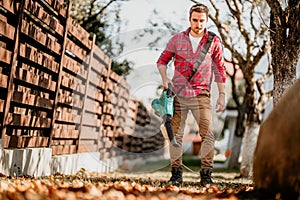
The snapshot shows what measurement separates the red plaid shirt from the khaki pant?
0.29 ft

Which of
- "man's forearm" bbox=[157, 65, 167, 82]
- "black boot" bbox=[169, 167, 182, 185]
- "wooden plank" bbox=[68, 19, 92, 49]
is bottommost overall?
"black boot" bbox=[169, 167, 182, 185]

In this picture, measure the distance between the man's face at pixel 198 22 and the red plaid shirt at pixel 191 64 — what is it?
8 centimetres

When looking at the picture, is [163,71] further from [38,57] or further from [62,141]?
[62,141]

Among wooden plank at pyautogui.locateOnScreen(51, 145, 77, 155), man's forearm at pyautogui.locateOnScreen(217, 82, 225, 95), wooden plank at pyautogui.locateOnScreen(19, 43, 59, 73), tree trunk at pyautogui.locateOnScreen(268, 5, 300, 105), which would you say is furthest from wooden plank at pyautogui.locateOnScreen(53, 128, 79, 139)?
tree trunk at pyautogui.locateOnScreen(268, 5, 300, 105)

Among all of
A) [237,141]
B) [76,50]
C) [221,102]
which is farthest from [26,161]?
[237,141]

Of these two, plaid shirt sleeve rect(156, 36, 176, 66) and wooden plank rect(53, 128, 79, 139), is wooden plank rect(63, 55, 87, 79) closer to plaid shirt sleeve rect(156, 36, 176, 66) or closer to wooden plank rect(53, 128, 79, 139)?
wooden plank rect(53, 128, 79, 139)

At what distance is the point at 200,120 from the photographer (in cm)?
539

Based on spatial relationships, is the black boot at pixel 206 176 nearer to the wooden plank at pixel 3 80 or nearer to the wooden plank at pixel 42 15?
the wooden plank at pixel 3 80

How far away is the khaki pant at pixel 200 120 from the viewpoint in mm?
Answer: 5367

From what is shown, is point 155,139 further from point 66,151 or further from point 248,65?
point 66,151

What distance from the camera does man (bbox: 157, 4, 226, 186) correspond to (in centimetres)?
536

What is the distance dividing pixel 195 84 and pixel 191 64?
222 mm

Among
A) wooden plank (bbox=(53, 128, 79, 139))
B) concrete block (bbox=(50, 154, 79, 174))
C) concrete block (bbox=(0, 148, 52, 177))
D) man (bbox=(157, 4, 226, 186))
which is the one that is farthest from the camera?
wooden plank (bbox=(53, 128, 79, 139))

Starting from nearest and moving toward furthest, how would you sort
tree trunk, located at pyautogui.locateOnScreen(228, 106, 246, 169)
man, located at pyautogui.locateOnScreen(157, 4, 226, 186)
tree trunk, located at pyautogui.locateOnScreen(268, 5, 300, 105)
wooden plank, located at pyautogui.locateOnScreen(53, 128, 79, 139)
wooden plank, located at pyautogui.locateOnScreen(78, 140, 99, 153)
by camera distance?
man, located at pyautogui.locateOnScreen(157, 4, 226, 186) → tree trunk, located at pyautogui.locateOnScreen(268, 5, 300, 105) → wooden plank, located at pyautogui.locateOnScreen(53, 128, 79, 139) → wooden plank, located at pyautogui.locateOnScreen(78, 140, 99, 153) → tree trunk, located at pyautogui.locateOnScreen(228, 106, 246, 169)
